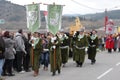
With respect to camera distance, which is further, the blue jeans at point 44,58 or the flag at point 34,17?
the blue jeans at point 44,58

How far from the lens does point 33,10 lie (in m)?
18.0

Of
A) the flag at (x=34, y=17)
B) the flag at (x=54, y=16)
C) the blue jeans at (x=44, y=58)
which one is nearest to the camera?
the flag at (x=34, y=17)

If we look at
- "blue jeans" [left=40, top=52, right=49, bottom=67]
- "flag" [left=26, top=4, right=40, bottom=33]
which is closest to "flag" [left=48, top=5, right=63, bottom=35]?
"flag" [left=26, top=4, right=40, bottom=33]

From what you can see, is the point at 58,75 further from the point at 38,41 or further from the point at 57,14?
the point at 57,14

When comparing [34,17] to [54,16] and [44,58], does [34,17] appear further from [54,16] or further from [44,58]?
[44,58]

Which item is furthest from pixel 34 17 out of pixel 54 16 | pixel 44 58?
pixel 44 58

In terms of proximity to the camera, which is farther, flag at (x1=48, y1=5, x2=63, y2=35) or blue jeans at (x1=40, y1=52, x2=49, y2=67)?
blue jeans at (x1=40, y1=52, x2=49, y2=67)

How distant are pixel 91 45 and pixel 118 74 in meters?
5.74

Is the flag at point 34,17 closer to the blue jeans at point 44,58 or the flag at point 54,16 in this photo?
the flag at point 54,16

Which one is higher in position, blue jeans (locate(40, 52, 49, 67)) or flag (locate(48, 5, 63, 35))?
flag (locate(48, 5, 63, 35))

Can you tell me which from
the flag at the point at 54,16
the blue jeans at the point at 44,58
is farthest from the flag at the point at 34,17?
the blue jeans at the point at 44,58

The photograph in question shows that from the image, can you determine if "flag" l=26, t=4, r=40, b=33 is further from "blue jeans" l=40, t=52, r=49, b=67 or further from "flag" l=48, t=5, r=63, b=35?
"blue jeans" l=40, t=52, r=49, b=67

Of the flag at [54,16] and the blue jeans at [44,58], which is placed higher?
the flag at [54,16]

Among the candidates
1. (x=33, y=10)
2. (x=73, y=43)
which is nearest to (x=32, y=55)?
(x=33, y=10)
